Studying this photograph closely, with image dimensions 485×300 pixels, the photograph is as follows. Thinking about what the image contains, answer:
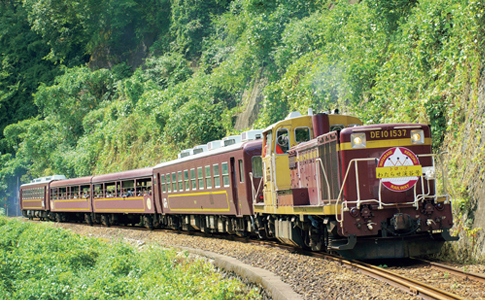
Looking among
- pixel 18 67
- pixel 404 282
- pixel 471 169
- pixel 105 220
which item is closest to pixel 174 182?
pixel 105 220

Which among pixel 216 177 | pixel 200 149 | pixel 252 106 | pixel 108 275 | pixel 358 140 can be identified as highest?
pixel 252 106

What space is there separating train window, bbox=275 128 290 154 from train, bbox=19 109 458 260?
2cm

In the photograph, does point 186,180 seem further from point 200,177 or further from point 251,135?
point 251,135

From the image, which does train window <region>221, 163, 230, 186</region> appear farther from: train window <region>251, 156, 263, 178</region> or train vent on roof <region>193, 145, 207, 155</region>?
train vent on roof <region>193, 145, 207, 155</region>

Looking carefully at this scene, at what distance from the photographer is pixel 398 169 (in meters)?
8.79

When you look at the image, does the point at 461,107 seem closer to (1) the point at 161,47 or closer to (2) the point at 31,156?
(1) the point at 161,47

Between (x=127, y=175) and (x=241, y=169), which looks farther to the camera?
(x=127, y=175)

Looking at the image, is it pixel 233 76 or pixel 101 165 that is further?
pixel 101 165

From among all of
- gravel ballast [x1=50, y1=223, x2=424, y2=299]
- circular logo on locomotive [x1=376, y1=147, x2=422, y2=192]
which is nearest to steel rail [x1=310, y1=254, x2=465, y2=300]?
gravel ballast [x1=50, y1=223, x2=424, y2=299]

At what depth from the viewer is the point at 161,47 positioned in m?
46.4

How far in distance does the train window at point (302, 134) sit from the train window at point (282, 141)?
0.68 feet

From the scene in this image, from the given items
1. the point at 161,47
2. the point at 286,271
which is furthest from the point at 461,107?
the point at 161,47

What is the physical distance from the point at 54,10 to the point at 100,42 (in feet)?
19.7

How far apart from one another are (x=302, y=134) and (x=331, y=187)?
1979mm
